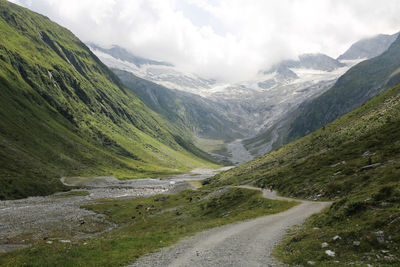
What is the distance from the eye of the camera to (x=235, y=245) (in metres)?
22.3

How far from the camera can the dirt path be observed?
1877 centimetres

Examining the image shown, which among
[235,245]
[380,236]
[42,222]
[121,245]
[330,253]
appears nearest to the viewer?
[380,236]

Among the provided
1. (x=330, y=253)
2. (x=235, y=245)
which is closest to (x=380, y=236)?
(x=330, y=253)

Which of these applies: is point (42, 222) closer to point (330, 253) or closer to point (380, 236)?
point (330, 253)

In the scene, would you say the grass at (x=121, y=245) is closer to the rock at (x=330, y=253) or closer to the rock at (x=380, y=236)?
the rock at (x=330, y=253)

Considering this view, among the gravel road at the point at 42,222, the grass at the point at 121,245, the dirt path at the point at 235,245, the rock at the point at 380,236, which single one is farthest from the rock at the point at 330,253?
the gravel road at the point at 42,222

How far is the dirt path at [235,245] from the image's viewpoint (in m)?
18.8

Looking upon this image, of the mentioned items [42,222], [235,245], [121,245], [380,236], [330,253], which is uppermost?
[380,236]

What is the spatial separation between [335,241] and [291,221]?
36.9 feet

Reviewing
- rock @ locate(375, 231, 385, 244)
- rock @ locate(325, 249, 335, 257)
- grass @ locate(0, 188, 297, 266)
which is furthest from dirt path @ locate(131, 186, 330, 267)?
rock @ locate(375, 231, 385, 244)

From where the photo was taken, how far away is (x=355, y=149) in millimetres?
49656

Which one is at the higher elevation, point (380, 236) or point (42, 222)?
point (380, 236)

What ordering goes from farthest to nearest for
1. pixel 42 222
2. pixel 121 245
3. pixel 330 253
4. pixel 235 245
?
pixel 42 222 → pixel 121 245 → pixel 235 245 → pixel 330 253

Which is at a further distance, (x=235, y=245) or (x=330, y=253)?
(x=235, y=245)
